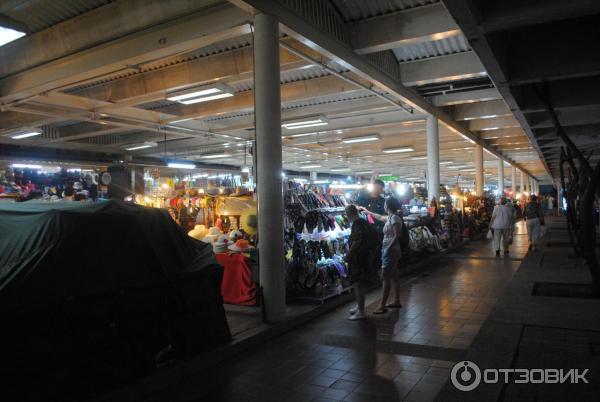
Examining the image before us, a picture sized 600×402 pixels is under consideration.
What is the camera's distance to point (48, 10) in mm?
7902

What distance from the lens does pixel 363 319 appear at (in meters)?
6.93

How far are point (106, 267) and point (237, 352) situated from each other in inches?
77.8

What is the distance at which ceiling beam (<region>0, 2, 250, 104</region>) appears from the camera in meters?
7.03

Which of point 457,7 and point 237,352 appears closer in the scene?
point 457,7

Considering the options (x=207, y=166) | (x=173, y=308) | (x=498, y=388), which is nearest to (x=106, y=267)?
(x=173, y=308)

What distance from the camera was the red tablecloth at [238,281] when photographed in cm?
752

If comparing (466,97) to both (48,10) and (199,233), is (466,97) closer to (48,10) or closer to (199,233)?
(199,233)

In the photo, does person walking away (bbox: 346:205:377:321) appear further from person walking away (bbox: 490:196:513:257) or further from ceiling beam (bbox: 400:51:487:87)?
person walking away (bbox: 490:196:513:257)

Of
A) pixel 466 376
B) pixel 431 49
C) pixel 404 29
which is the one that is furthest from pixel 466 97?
pixel 466 376

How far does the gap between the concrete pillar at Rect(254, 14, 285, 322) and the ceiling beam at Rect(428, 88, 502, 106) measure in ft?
26.7

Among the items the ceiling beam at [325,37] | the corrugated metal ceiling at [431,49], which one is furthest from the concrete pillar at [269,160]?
the corrugated metal ceiling at [431,49]

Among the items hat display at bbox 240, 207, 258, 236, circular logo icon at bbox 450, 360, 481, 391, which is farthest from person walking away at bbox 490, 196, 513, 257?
circular logo icon at bbox 450, 360, 481, 391

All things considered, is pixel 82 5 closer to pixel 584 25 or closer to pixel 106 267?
pixel 106 267

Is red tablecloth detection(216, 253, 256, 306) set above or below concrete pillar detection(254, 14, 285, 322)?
below
